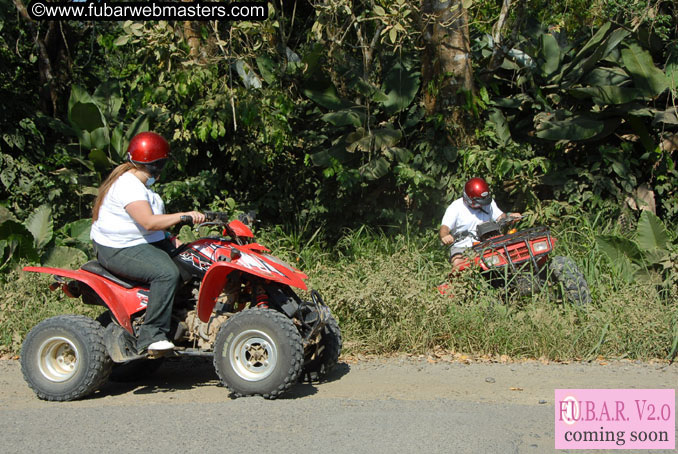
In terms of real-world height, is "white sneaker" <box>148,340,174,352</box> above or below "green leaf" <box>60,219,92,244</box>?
below

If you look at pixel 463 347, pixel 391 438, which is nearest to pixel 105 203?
pixel 391 438

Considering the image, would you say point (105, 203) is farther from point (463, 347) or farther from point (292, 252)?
point (292, 252)

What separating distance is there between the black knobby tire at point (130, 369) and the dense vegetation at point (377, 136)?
200 centimetres

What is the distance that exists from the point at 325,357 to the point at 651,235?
4.22 m

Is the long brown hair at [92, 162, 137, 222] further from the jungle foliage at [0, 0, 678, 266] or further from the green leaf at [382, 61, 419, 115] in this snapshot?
the green leaf at [382, 61, 419, 115]

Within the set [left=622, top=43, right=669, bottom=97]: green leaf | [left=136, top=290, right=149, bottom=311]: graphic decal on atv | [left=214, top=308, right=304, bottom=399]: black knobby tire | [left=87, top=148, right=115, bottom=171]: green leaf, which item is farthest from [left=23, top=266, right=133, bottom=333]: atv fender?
[left=622, top=43, right=669, bottom=97]: green leaf

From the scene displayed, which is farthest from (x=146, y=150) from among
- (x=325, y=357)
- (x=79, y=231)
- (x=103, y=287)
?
(x=79, y=231)

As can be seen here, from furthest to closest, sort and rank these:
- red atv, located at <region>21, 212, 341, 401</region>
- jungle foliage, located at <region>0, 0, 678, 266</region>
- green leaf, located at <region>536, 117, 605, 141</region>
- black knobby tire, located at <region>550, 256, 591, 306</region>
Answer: green leaf, located at <region>536, 117, 605, 141</region> → jungle foliage, located at <region>0, 0, 678, 266</region> → black knobby tire, located at <region>550, 256, 591, 306</region> → red atv, located at <region>21, 212, 341, 401</region>

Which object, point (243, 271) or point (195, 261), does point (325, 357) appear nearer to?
point (243, 271)

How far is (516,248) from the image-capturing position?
7449 millimetres

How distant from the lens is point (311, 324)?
5.60 m

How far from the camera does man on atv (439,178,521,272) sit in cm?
801

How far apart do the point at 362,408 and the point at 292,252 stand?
473 centimetres

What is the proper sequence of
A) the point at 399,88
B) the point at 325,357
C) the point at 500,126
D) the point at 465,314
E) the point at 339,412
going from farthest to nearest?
the point at 500,126 → the point at 399,88 → the point at 465,314 → the point at 325,357 → the point at 339,412
